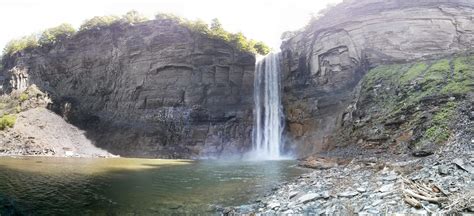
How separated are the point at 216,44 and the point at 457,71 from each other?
33.4m

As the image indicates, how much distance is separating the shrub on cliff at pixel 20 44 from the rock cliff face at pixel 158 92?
8719 millimetres

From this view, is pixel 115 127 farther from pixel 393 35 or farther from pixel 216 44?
pixel 393 35

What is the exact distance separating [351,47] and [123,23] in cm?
3781

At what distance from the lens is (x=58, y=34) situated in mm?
63375

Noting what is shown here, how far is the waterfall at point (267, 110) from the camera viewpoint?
147ft

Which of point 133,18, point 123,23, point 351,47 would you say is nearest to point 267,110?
point 351,47

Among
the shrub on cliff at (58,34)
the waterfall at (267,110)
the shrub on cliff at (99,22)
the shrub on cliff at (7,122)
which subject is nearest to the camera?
the waterfall at (267,110)

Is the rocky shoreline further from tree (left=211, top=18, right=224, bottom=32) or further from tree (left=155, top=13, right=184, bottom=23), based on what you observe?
tree (left=155, top=13, right=184, bottom=23)

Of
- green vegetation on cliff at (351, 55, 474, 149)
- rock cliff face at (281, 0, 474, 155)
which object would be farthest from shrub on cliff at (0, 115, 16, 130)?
green vegetation on cliff at (351, 55, 474, 149)

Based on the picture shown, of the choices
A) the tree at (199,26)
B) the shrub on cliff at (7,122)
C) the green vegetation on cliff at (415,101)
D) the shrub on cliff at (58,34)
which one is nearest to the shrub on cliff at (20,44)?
the shrub on cliff at (58,34)

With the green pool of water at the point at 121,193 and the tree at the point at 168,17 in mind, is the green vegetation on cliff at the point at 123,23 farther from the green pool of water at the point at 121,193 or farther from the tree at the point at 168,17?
the green pool of water at the point at 121,193

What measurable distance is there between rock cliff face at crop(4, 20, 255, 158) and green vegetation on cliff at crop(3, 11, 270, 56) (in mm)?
1098

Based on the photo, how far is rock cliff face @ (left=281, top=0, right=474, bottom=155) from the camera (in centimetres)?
3553

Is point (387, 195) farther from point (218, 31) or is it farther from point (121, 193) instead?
point (218, 31)
